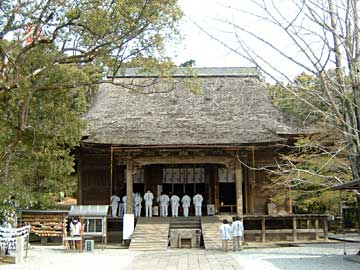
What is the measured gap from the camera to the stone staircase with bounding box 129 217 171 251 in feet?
65.0

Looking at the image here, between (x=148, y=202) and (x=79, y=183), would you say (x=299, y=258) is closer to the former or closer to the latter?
(x=148, y=202)

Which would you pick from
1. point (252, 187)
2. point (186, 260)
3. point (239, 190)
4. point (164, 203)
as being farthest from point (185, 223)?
point (186, 260)

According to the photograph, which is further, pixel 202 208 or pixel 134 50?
pixel 202 208

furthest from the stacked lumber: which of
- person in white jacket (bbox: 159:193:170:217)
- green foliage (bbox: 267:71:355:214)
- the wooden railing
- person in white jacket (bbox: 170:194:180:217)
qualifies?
green foliage (bbox: 267:71:355:214)

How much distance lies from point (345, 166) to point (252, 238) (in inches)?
264

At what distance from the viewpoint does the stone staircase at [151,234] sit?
1981 cm

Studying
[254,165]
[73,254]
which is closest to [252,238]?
[254,165]

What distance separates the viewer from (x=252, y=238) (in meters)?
23.0

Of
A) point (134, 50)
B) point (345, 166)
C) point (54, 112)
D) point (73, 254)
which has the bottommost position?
point (73, 254)

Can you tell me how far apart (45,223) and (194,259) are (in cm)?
801

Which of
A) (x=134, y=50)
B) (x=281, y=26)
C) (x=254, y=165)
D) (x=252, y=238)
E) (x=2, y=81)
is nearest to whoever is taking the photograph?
(x=281, y=26)

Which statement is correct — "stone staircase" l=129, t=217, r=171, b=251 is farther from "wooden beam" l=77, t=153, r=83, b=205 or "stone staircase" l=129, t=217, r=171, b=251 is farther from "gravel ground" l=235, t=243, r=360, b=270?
"wooden beam" l=77, t=153, r=83, b=205

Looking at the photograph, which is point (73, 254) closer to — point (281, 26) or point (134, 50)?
point (134, 50)

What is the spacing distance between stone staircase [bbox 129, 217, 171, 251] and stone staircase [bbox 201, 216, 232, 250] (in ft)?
5.19
